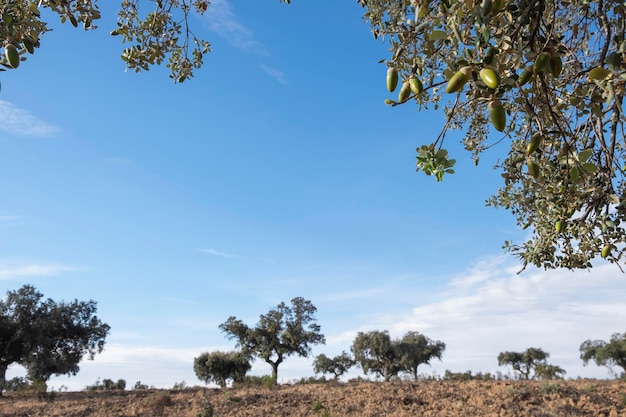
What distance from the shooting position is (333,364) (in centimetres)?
5281

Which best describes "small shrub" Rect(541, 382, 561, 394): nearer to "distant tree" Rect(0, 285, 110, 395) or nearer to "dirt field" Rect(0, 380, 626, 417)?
"dirt field" Rect(0, 380, 626, 417)

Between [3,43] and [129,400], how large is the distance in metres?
21.5

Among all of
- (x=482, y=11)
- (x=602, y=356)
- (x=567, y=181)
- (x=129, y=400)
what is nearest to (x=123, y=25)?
(x=482, y=11)

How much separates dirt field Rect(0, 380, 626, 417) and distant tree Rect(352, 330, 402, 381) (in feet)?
102

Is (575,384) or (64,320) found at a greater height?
(64,320)

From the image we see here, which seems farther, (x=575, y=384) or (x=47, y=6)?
(x=575, y=384)

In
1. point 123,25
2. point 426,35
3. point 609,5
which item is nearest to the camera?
point 426,35

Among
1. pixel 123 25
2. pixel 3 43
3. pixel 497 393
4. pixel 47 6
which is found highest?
pixel 123 25

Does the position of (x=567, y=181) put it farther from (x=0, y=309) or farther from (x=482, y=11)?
(x=0, y=309)

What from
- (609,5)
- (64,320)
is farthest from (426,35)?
(64,320)

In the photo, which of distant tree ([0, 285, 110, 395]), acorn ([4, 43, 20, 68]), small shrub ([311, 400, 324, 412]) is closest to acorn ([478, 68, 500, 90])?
acorn ([4, 43, 20, 68])

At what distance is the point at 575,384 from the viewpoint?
19.5 metres

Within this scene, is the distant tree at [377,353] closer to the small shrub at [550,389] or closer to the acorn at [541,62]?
the small shrub at [550,389]

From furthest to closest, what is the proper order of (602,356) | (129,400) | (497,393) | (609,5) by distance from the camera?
(602,356) < (129,400) < (497,393) < (609,5)
